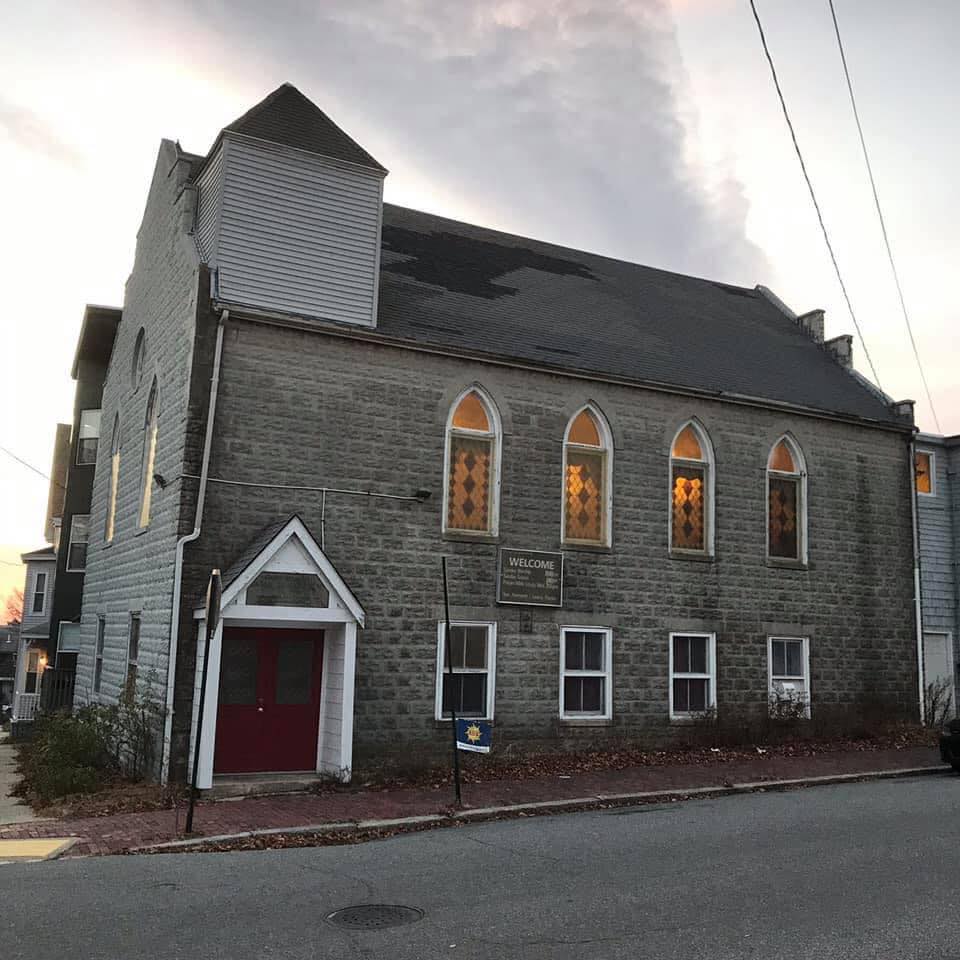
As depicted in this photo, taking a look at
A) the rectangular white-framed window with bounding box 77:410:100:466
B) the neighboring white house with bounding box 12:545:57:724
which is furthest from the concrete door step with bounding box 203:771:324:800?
the neighboring white house with bounding box 12:545:57:724

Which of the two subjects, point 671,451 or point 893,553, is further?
point 893,553

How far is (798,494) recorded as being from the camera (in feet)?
68.0

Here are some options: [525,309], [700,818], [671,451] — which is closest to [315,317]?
[525,309]

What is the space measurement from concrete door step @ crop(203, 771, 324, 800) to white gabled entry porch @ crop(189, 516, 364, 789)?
0.65 ft

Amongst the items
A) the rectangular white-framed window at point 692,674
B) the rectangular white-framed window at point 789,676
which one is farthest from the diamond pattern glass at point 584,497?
the rectangular white-framed window at point 789,676

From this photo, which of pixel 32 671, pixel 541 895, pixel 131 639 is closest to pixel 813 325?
pixel 131 639

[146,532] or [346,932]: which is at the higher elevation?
[146,532]

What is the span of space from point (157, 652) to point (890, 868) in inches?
419

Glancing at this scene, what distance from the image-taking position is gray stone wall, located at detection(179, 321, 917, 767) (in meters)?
15.7

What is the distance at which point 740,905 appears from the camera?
308 inches

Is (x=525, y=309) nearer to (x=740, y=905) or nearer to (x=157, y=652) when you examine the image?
(x=157, y=652)

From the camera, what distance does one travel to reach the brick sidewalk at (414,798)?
11.3 metres

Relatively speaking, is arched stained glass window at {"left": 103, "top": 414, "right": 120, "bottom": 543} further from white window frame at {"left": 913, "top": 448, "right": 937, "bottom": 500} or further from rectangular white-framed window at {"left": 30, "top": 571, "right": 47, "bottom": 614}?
rectangular white-framed window at {"left": 30, "top": 571, "right": 47, "bottom": 614}

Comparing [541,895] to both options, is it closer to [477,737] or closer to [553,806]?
[553,806]
